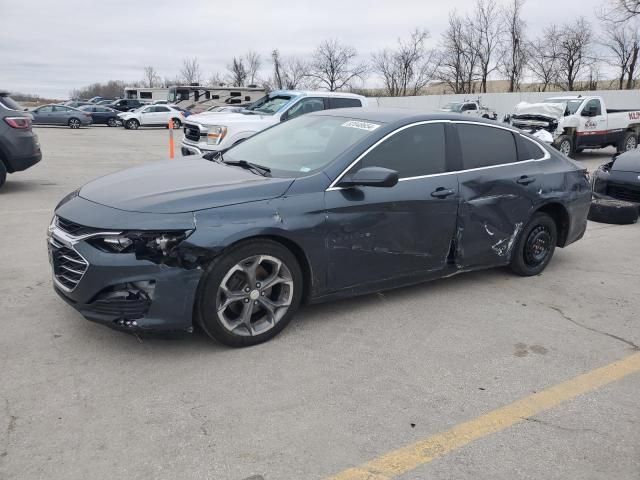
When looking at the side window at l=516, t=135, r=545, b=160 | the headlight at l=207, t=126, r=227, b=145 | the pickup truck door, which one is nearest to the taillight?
the headlight at l=207, t=126, r=227, b=145

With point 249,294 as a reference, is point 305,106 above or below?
above

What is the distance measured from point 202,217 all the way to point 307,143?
4.85 ft

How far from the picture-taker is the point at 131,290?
3.42 metres

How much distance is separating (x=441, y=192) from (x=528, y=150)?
1429 mm

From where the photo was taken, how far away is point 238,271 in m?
3.69

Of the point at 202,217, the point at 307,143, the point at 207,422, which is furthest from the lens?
the point at 307,143

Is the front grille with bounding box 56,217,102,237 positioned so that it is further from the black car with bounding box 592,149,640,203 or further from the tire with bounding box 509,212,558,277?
the black car with bounding box 592,149,640,203

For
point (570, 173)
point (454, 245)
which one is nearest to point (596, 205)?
point (570, 173)

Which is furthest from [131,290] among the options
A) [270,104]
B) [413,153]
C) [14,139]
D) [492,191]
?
[270,104]

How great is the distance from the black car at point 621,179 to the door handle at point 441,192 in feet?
18.0

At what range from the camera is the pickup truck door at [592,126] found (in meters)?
16.6

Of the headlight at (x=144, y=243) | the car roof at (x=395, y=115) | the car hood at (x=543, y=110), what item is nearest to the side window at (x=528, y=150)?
the car roof at (x=395, y=115)

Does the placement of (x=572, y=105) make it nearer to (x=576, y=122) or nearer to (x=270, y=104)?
(x=576, y=122)

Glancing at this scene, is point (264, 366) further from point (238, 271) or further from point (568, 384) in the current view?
point (568, 384)
